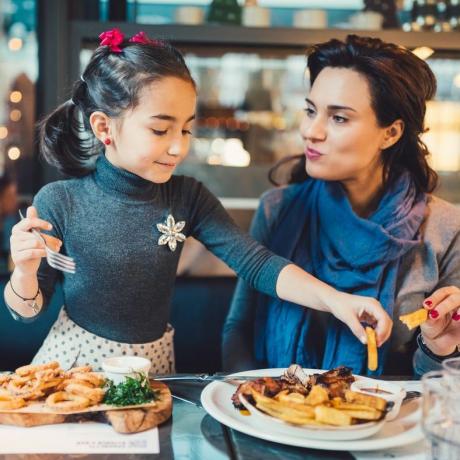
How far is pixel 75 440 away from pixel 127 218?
2.00 feet

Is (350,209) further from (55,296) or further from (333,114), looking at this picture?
(55,296)

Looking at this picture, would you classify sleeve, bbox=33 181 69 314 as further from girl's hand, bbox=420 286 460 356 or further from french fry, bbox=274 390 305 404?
girl's hand, bbox=420 286 460 356

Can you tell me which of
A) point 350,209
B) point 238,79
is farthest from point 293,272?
point 238,79

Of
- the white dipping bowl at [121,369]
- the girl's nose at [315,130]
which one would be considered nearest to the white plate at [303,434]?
the white dipping bowl at [121,369]

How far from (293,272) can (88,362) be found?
0.48 meters

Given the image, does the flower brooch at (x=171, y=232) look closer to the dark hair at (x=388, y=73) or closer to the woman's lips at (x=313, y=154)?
the woman's lips at (x=313, y=154)

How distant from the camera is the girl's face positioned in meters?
1.55

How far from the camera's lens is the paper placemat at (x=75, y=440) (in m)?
1.15

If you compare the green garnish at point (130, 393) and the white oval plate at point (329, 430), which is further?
the green garnish at point (130, 393)

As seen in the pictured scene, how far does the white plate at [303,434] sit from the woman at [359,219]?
0.51 metres

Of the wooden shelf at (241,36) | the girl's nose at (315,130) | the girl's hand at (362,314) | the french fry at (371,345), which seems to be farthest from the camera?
the wooden shelf at (241,36)

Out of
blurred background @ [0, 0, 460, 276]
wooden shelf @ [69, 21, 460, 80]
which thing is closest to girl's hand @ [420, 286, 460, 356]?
blurred background @ [0, 0, 460, 276]

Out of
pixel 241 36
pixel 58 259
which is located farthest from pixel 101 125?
pixel 241 36

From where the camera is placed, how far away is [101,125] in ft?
5.37
